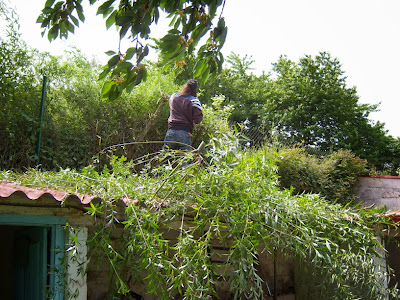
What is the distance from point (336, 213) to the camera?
426 cm

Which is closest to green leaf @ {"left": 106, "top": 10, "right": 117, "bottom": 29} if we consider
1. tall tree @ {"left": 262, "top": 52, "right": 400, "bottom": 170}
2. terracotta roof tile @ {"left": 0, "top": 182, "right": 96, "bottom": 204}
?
terracotta roof tile @ {"left": 0, "top": 182, "right": 96, "bottom": 204}

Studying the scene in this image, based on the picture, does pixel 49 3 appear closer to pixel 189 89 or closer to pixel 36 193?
pixel 36 193

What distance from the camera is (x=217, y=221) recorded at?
3432 mm

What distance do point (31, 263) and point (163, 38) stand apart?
2555mm

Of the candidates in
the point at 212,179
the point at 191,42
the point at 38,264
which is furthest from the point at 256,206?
the point at 38,264

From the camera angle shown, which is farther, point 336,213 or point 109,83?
point 336,213

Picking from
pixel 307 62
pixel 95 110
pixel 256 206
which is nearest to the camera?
pixel 256 206

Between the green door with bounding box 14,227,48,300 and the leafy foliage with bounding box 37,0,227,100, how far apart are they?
1.61 metres

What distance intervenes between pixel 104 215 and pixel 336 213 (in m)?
2.29

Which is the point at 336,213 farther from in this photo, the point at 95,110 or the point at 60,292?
the point at 95,110

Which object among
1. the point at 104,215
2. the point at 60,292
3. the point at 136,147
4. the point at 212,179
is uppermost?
the point at 136,147

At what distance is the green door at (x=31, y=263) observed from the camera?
371cm

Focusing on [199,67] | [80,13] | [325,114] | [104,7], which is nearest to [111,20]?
[104,7]

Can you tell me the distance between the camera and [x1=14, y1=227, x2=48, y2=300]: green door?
12.2ft
